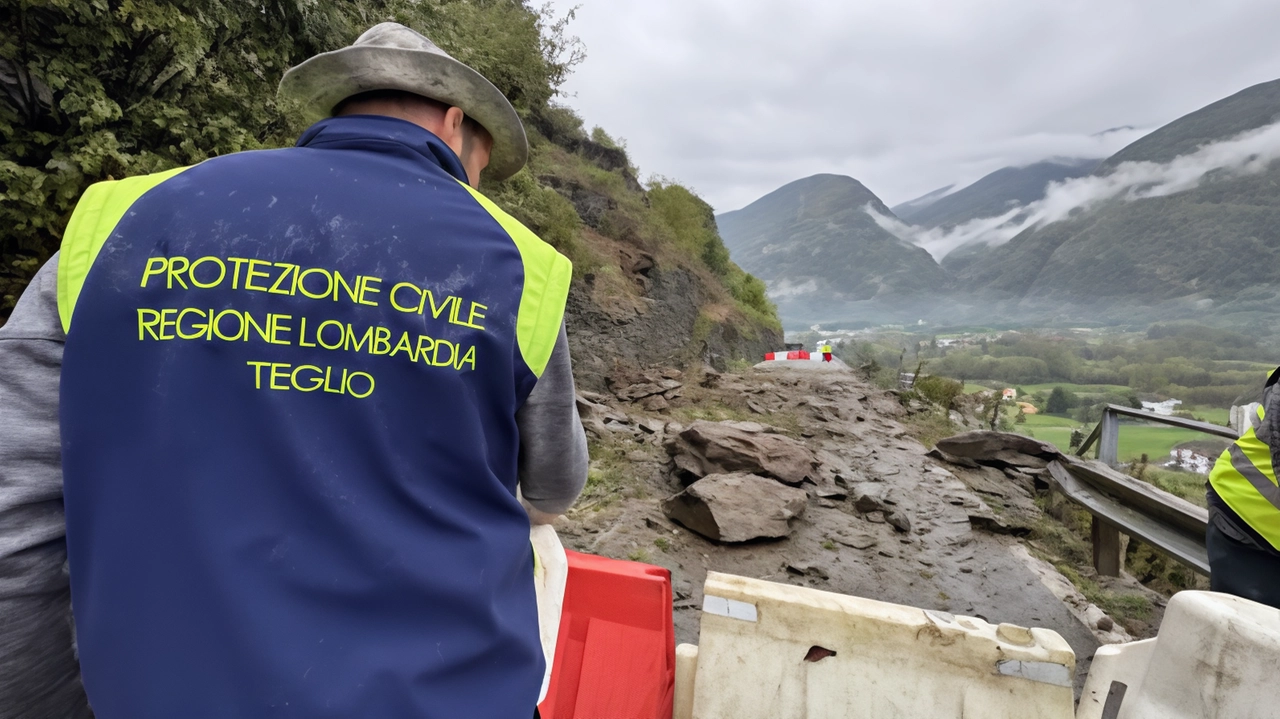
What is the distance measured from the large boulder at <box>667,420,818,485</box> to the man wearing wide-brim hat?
473cm

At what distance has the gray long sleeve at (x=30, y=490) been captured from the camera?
35.7 inches

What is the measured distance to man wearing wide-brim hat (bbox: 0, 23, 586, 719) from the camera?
82cm

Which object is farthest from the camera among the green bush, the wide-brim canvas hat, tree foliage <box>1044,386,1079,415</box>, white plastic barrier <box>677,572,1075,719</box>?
the green bush

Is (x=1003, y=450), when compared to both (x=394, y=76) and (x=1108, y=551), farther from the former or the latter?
(x=394, y=76)

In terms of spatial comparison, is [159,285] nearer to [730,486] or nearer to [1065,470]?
[730,486]

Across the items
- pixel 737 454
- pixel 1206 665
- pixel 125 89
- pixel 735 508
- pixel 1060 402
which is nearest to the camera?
pixel 1206 665

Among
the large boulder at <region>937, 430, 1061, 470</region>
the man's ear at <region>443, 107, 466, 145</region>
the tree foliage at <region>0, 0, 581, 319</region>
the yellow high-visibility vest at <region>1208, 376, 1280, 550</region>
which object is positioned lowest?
the large boulder at <region>937, 430, 1061, 470</region>

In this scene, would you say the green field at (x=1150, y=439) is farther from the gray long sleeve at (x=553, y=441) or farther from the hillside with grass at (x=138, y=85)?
the hillside with grass at (x=138, y=85)

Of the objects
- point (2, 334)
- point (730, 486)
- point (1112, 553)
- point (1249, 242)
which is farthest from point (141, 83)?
point (1249, 242)

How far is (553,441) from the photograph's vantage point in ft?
4.10

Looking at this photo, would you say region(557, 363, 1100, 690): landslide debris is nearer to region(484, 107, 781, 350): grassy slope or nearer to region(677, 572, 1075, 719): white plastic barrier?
region(677, 572, 1075, 719): white plastic barrier

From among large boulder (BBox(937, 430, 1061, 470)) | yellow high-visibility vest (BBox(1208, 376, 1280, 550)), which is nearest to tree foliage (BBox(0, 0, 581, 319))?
yellow high-visibility vest (BBox(1208, 376, 1280, 550))

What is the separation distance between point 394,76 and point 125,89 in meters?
4.92

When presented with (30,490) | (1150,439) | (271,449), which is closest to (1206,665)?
(271,449)
